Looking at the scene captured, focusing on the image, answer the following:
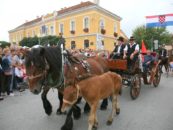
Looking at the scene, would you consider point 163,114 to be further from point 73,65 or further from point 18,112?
point 18,112

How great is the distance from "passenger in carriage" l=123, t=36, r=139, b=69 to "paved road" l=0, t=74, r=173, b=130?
117cm

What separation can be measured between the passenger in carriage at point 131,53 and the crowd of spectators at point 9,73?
13.0 ft

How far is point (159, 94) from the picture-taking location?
9055 mm

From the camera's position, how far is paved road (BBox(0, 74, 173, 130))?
18.5 feet

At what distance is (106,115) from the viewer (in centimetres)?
639

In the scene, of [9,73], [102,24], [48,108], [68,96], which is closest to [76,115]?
[48,108]

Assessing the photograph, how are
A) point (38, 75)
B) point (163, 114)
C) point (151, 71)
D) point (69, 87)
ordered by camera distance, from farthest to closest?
point (151, 71) → point (163, 114) → point (38, 75) → point (69, 87)

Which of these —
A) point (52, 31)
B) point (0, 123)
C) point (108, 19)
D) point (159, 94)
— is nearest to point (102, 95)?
point (0, 123)

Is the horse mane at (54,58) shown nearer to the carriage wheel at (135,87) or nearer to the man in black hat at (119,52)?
the carriage wheel at (135,87)

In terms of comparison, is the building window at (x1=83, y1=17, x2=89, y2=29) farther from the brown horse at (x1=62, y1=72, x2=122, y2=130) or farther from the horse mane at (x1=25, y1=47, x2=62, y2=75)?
the horse mane at (x1=25, y1=47, x2=62, y2=75)

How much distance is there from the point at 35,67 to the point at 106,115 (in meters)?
2.43

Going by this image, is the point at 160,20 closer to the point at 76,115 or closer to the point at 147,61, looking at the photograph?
the point at 147,61

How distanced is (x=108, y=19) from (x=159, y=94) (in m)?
36.7

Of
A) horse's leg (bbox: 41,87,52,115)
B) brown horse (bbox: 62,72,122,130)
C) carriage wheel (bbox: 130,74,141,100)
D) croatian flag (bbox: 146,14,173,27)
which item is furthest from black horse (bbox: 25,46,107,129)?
croatian flag (bbox: 146,14,173,27)
